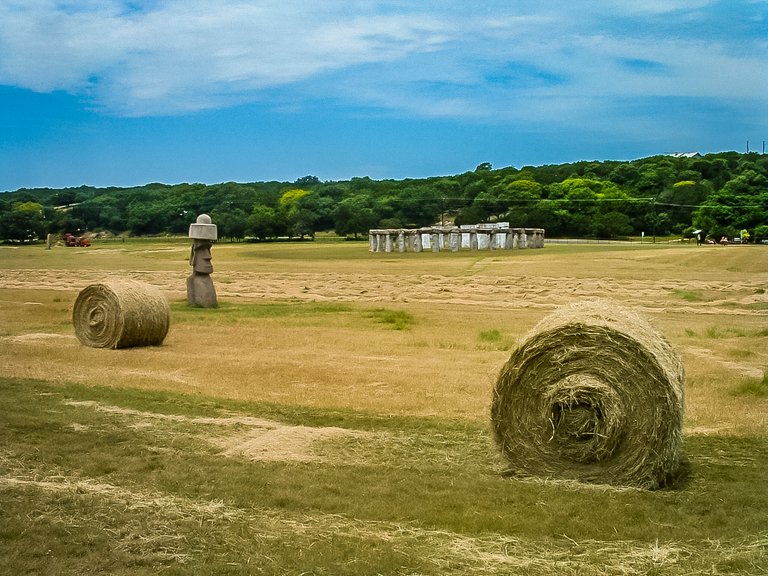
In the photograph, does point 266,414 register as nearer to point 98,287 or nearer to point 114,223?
point 98,287

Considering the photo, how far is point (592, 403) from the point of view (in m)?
8.06

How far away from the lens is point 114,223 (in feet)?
130

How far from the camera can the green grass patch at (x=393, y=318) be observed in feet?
68.1

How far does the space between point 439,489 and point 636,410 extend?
5.99 feet

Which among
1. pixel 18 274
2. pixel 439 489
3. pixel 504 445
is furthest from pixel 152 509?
pixel 18 274

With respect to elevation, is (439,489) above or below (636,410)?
below

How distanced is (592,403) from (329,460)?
2417mm

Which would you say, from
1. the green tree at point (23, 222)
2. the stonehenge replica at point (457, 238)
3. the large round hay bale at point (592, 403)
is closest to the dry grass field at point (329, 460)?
the large round hay bale at point (592, 403)

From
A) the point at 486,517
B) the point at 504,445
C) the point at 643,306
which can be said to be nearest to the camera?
the point at 486,517

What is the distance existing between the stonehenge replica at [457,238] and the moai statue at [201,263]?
117 ft

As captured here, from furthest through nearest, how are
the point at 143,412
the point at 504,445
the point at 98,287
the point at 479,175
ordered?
the point at 479,175, the point at 98,287, the point at 143,412, the point at 504,445

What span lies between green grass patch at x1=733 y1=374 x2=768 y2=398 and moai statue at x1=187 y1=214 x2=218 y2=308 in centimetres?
1423

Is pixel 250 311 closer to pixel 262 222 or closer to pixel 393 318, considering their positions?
pixel 393 318

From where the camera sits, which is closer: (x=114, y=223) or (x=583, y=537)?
(x=583, y=537)
